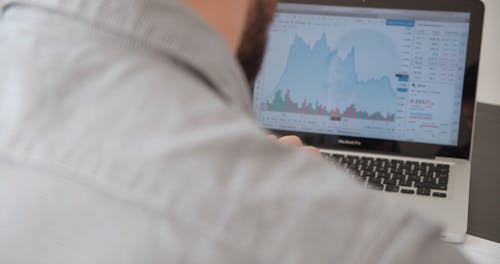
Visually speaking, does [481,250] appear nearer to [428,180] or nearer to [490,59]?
[428,180]

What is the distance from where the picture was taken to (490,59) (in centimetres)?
156

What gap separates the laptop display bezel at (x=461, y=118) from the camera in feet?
3.76

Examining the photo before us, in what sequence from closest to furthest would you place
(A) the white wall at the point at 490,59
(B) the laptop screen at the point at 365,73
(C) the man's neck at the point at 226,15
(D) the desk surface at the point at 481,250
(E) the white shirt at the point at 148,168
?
(E) the white shirt at the point at 148,168
(C) the man's neck at the point at 226,15
(D) the desk surface at the point at 481,250
(B) the laptop screen at the point at 365,73
(A) the white wall at the point at 490,59

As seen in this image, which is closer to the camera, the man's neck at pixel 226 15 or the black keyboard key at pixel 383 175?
the man's neck at pixel 226 15

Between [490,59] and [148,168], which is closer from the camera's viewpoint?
[148,168]

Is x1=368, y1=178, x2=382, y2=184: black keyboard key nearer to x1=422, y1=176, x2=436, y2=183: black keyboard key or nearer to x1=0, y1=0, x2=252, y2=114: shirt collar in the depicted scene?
x1=422, y1=176, x2=436, y2=183: black keyboard key

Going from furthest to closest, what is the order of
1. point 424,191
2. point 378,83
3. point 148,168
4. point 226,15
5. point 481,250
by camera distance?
1. point 378,83
2. point 424,191
3. point 481,250
4. point 226,15
5. point 148,168

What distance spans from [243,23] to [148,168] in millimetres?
221

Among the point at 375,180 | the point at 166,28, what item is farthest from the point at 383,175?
the point at 166,28

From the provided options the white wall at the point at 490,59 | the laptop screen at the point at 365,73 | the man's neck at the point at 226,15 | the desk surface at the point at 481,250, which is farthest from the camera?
the white wall at the point at 490,59

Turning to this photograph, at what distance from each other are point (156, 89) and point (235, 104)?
64 mm

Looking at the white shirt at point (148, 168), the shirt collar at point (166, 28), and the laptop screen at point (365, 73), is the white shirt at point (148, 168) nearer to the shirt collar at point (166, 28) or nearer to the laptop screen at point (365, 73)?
the shirt collar at point (166, 28)

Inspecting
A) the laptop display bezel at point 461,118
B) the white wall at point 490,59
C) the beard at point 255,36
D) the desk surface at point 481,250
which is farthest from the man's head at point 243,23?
the white wall at point 490,59

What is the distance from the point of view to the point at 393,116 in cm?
119
